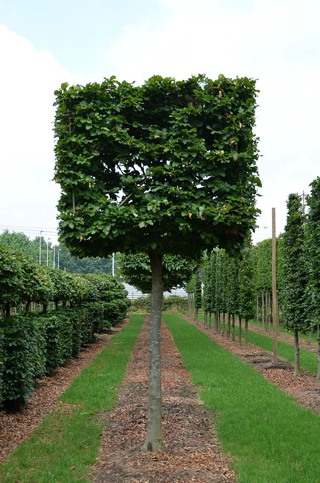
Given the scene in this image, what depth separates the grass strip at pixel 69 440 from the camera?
602 cm

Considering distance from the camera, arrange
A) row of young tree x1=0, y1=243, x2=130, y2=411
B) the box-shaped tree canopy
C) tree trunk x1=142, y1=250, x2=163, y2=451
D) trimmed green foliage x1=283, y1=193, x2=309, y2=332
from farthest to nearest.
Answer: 1. trimmed green foliage x1=283, y1=193, x2=309, y2=332
2. row of young tree x1=0, y1=243, x2=130, y2=411
3. tree trunk x1=142, y1=250, x2=163, y2=451
4. the box-shaped tree canopy

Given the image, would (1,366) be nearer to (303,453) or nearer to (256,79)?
(303,453)

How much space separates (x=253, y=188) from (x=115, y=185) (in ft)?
6.34

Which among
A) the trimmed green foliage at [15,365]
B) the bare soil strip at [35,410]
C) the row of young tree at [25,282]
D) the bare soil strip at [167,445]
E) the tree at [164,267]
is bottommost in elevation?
the bare soil strip at [35,410]

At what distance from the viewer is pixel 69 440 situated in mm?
7449

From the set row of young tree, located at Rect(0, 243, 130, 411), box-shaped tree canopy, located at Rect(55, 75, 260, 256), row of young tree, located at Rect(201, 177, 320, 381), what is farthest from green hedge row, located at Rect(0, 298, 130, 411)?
row of young tree, located at Rect(201, 177, 320, 381)

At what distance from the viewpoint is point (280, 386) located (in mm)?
12719

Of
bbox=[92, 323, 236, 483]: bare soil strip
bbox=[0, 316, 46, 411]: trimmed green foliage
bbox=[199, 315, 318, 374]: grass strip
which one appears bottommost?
bbox=[199, 315, 318, 374]: grass strip

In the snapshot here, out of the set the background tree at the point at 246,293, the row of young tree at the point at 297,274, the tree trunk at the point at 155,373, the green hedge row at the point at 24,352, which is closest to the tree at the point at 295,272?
the row of young tree at the point at 297,274

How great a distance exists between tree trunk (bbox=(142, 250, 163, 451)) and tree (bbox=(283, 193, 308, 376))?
25.4ft

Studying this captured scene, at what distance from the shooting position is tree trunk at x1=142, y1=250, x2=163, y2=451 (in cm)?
691

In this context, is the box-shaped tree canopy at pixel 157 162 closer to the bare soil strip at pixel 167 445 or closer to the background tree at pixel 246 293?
the bare soil strip at pixel 167 445

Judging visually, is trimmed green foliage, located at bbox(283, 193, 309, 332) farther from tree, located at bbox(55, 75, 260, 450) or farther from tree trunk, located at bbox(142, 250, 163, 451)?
tree, located at bbox(55, 75, 260, 450)

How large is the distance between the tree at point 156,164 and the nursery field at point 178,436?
0.73 meters
